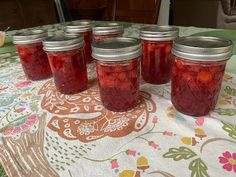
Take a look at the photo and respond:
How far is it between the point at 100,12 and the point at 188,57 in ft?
8.88

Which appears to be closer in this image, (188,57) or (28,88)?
(188,57)

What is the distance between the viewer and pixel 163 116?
41cm

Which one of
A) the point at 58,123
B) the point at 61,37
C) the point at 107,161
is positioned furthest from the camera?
the point at 61,37

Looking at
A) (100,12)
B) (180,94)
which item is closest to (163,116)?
(180,94)

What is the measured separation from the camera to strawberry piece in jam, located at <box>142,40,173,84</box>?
1.62 feet

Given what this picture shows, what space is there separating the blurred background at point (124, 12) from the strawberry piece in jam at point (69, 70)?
115cm

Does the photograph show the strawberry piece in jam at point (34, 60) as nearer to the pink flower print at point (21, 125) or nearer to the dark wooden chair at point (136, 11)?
the pink flower print at point (21, 125)

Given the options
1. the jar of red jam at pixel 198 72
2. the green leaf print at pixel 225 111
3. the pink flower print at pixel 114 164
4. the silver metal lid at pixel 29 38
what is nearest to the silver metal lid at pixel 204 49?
the jar of red jam at pixel 198 72

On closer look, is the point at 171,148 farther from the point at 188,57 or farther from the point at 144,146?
the point at 188,57

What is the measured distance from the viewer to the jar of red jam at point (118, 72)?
1.34 feet

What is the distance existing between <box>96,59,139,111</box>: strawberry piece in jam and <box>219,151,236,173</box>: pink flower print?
7.7 inches

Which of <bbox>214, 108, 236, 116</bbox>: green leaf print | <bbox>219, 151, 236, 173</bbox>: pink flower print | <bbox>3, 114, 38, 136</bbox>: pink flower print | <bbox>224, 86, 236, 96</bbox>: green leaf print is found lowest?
<bbox>3, 114, 38, 136</bbox>: pink flower print

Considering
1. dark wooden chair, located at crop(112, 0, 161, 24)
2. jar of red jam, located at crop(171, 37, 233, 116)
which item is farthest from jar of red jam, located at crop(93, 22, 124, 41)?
dark wooden chair, located at crop(112, 0, 161, 24)

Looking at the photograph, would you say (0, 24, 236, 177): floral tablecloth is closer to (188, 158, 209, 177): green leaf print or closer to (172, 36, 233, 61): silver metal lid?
(188, 158, 209, 177): green leaf print
